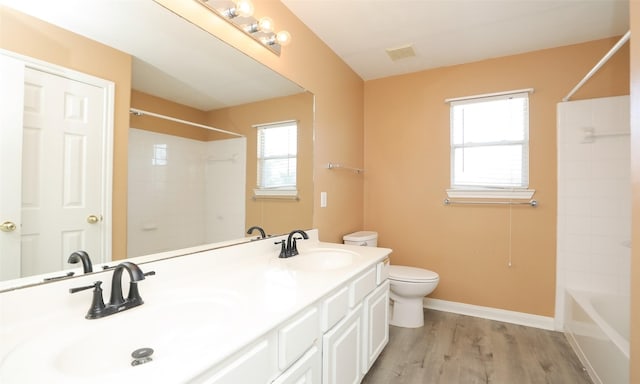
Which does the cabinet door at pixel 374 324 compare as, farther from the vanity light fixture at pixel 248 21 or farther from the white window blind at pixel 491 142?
the vanity light fixture at pixel 248 21

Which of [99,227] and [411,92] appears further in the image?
[411,92]

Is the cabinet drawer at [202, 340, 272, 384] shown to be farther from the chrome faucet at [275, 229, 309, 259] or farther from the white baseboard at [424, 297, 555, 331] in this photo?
the white baseboard at [424, 297, 555, 331]

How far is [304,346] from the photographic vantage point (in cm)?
105

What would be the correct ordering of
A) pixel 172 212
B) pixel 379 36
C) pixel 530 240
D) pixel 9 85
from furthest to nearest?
1. pixel 530 240
2. pixel 379 36
3. pixel 172 212
4. pixel 9 85

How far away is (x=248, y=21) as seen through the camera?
1.66 metres

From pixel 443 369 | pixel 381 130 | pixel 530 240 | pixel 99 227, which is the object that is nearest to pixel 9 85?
pixel 99 227

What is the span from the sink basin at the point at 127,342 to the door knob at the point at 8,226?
303 mm

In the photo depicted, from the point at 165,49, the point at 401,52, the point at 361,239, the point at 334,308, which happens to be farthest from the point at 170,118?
the point at 401,52

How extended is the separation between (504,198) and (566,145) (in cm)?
63

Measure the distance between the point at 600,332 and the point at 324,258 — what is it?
1.68 meters

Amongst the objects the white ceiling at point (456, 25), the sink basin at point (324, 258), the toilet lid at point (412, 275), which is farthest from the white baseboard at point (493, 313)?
the white ceiling at point (456, 25)

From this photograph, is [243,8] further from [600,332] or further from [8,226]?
[600,332]

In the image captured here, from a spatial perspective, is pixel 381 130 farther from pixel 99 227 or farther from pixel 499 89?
pixel 99 227

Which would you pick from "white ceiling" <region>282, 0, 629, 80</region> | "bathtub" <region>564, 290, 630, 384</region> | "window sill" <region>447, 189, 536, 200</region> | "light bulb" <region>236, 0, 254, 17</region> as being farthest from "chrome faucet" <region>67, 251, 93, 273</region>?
"window sill" <region>447, 189, 536, 200</region>
